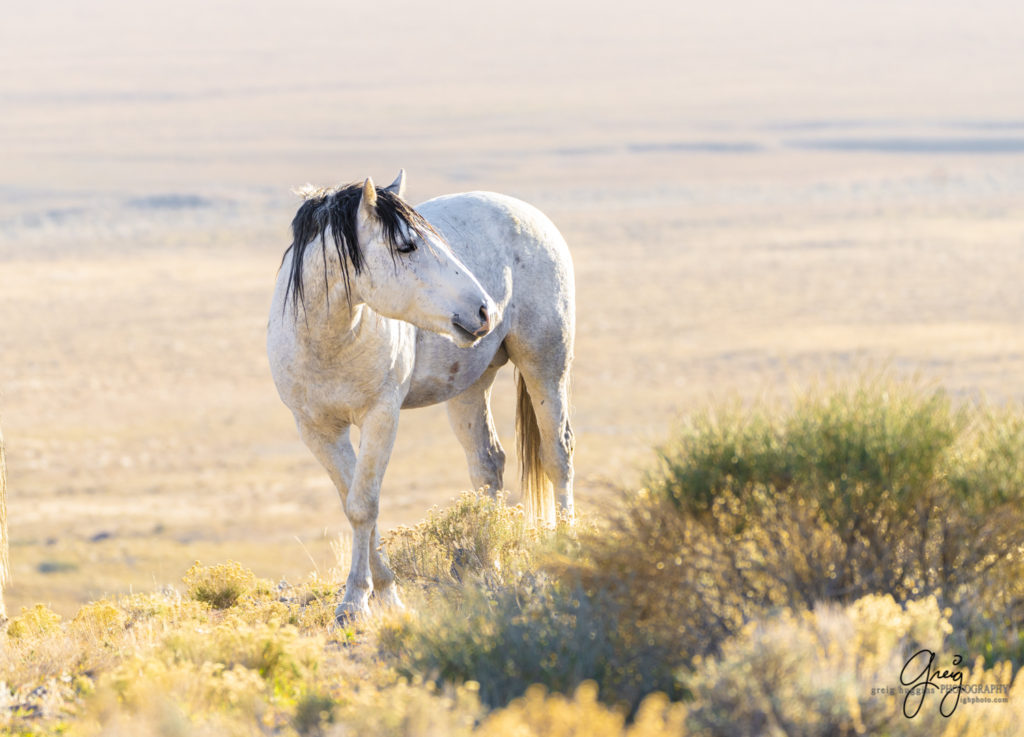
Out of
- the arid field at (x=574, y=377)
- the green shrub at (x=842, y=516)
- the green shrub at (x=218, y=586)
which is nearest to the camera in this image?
the arid field at (x=574, y=377)

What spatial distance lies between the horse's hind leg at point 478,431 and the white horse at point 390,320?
1.09 feet

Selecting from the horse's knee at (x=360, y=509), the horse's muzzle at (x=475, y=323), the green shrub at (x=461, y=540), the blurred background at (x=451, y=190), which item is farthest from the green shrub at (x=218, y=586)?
the horse's muzzle at (x=475, y=323)

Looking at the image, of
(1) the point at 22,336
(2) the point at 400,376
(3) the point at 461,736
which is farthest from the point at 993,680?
(1) the point at 22,336

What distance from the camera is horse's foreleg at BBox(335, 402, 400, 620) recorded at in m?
6.03

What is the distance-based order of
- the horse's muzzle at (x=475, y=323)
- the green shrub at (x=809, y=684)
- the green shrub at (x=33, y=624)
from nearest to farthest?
the green shrub at (x=809, y=684)
the horse's muzzle at (x=475, y=323)
the green shrub at (x=33, y=624)

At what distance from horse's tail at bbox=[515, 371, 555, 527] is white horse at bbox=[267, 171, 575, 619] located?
0.92 ft

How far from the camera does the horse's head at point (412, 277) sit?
5.60 metres

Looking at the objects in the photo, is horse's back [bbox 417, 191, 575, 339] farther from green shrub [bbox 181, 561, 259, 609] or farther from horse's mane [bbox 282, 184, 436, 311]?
green shrub [bbox 181, 561, 259, 609]

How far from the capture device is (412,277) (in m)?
5.63

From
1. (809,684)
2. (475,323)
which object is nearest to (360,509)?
(475,323)

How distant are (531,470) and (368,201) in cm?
266

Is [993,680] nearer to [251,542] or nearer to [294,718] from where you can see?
[294,718]

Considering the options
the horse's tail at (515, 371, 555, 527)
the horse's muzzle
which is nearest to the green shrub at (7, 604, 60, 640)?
the horse's muzzle

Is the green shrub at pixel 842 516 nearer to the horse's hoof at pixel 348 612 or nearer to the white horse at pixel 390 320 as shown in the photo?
the white horse at pixel 390 320
